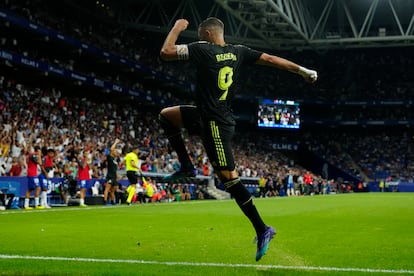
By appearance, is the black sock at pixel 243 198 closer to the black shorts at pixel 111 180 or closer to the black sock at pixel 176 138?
the black sock at pixel 176 138

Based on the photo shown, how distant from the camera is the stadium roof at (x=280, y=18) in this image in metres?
44.7

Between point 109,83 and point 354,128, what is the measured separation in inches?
1542

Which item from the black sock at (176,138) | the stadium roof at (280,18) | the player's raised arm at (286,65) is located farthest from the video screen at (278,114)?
the player's raised arm at (286,65)

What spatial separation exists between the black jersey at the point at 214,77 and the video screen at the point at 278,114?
45268 millimetres

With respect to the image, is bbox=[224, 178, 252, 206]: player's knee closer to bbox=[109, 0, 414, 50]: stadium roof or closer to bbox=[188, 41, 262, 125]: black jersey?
bbox=[188, 41, 262, 125]: black jersey

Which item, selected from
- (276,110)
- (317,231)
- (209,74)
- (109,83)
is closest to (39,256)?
(209,74)

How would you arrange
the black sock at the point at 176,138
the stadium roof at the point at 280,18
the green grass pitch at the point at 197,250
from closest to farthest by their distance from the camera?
the green grass pitch at the point at 197,250 → the black sock at the point at 176,138 → the stadium roof at the point at 280,18

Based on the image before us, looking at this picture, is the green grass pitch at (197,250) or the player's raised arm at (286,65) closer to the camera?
the green grass pitch at (197,250)

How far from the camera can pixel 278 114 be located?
5275cm

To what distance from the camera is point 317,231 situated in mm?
10734

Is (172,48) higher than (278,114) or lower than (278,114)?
lower

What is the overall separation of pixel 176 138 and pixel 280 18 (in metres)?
41.8

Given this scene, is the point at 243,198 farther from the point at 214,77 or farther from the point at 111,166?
the point at 111,166

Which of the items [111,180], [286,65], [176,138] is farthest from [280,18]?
[286,65]
